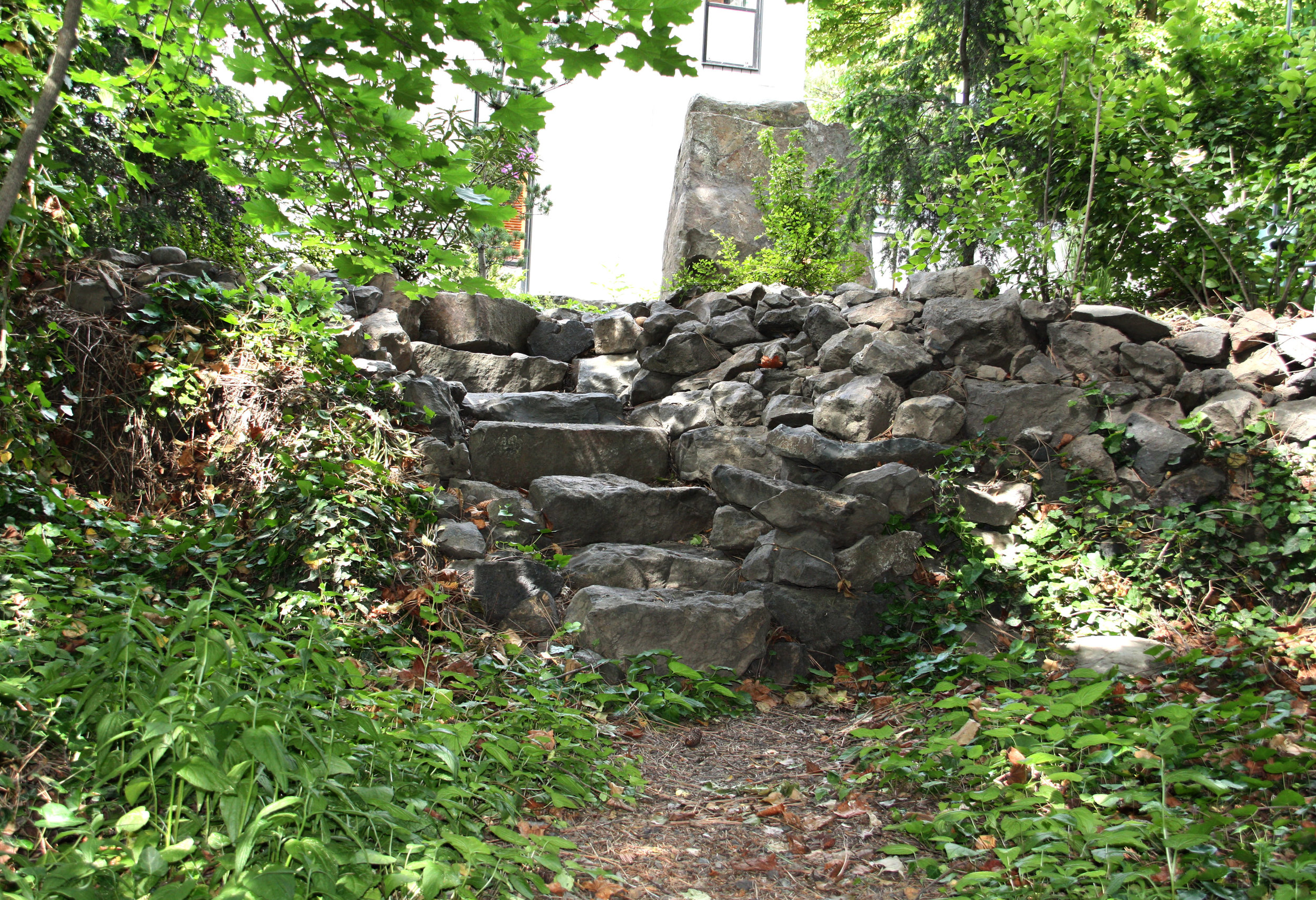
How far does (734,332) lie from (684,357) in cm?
46

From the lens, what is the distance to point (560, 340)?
6672 mm

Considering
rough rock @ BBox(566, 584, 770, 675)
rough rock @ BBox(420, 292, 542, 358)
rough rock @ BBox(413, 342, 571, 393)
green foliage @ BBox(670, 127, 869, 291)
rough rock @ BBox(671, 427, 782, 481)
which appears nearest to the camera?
rough rock @ BBox(566, 584, 770, 675)

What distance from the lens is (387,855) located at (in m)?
1.78

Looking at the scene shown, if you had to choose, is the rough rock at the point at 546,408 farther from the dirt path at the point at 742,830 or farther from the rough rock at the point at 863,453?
the dirt path at the point at 742,830

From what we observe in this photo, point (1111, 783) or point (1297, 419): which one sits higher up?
point (1297, 419)

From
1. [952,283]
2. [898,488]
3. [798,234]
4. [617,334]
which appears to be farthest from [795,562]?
[798,234]

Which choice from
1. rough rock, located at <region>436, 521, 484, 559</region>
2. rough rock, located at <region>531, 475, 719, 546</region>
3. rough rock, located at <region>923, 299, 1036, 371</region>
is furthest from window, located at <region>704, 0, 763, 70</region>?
rough rock, located at <region>436, 521, 484, 559</region>

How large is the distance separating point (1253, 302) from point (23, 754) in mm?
6503

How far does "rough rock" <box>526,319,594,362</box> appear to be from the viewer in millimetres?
6637

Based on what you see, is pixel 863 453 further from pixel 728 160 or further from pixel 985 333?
pixel 728 160

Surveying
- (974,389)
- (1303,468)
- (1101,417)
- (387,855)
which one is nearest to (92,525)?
(387,855)

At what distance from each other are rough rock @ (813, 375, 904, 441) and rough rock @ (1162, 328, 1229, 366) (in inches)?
68.3

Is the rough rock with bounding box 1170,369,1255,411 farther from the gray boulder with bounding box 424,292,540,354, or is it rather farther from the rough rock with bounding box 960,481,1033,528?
the gray boulder with bounding box 424,292,540,354

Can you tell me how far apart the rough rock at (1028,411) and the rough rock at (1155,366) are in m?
0.40
